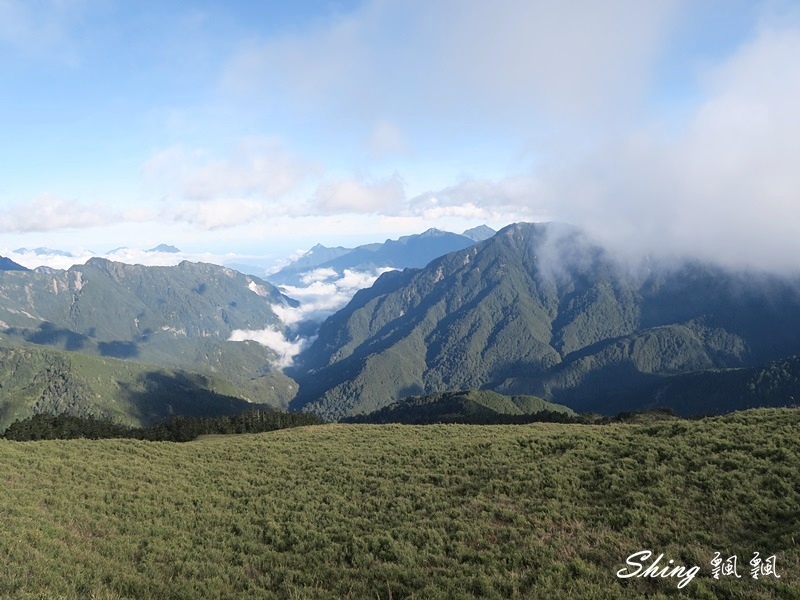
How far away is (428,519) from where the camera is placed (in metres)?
20.9

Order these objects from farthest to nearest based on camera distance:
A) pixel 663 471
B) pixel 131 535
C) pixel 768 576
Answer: pixel 663 471
pixel 131 535
pixel 768 576

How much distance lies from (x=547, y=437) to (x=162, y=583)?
28489 millimetres

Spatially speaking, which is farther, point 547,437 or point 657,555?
point 547,437

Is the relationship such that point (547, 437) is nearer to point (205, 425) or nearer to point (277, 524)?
point (277, 524)

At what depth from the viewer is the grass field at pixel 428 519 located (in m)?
15.1

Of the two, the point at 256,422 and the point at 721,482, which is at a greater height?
the point at 721,482

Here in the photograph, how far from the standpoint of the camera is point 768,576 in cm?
1388

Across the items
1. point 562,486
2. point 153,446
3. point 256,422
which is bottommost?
point 256,422

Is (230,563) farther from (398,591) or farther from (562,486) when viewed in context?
(562,486)

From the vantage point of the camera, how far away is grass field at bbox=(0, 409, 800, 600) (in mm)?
15125

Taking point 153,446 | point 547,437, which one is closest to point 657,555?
point 547,437

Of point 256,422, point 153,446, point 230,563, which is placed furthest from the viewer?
point 256,422

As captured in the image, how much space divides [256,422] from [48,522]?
13041 cm

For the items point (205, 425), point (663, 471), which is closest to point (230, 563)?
point (663, 471)
